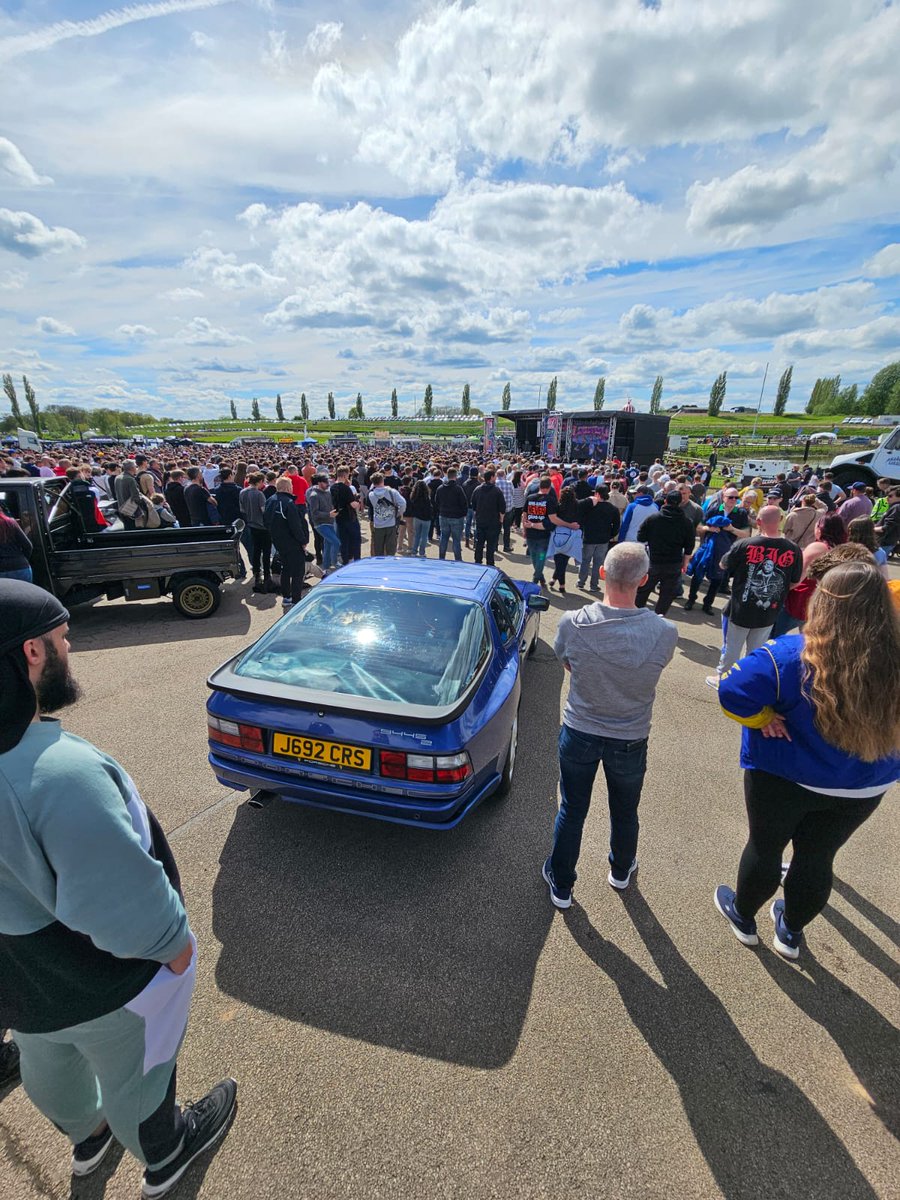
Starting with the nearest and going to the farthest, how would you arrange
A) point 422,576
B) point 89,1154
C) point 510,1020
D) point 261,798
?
1. point 89,1154
2. point 510,1020
3. point 261,798
4. point 422,576

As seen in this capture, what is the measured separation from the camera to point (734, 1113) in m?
1.84

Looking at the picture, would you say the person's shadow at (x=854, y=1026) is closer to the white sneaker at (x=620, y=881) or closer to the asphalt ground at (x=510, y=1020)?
the asphalt ground at (x=510, y=1020)

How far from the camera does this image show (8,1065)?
1.88 metres

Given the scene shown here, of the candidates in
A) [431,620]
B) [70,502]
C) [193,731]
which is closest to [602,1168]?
[431,620]

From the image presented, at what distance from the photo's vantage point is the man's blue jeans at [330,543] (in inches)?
339

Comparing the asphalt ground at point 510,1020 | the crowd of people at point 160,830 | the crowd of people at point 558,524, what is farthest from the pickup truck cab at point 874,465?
the asphalt ground at point 510,1020

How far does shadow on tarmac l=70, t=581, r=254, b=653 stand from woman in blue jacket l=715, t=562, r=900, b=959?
229 inches

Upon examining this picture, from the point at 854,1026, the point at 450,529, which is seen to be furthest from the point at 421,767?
the point at 450,529

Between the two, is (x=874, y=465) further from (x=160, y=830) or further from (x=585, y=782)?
(x=160, y=830)

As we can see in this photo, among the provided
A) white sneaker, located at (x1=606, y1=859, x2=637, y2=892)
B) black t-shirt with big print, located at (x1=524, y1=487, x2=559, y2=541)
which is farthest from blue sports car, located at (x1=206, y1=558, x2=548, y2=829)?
black t-shirt with big print, located at (x1=524, y1=487, x2=559, y2=541)

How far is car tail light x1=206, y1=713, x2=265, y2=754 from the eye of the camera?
8.96ft

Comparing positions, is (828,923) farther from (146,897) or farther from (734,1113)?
(146,897)

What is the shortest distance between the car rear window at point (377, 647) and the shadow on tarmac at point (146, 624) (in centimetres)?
359

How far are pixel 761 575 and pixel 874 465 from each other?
1412 cm
